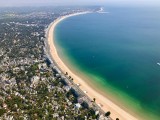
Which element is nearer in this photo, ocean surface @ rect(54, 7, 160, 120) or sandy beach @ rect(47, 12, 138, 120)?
sandy beach @ rect(47, 12, 138, 120)

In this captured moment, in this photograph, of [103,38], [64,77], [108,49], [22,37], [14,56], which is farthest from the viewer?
[103,38]

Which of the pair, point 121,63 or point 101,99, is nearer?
point 101,99

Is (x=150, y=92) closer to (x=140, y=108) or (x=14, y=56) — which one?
(x=140, y=108)

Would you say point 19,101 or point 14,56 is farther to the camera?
point 14,56

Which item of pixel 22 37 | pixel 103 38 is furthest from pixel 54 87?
pixel 103 38

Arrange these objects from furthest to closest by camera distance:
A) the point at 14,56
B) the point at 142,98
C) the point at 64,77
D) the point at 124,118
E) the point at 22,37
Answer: the point at 22,37, the point at 14,56, the point at 64,77, the point at 142,98, the point at 124,118

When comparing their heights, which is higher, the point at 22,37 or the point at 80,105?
the point at 22,37

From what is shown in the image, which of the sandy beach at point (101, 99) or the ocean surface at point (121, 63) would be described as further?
the ocean surface at point (121, 63)

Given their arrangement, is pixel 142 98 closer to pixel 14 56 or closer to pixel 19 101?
pixel 19 101

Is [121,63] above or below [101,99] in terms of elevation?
above
